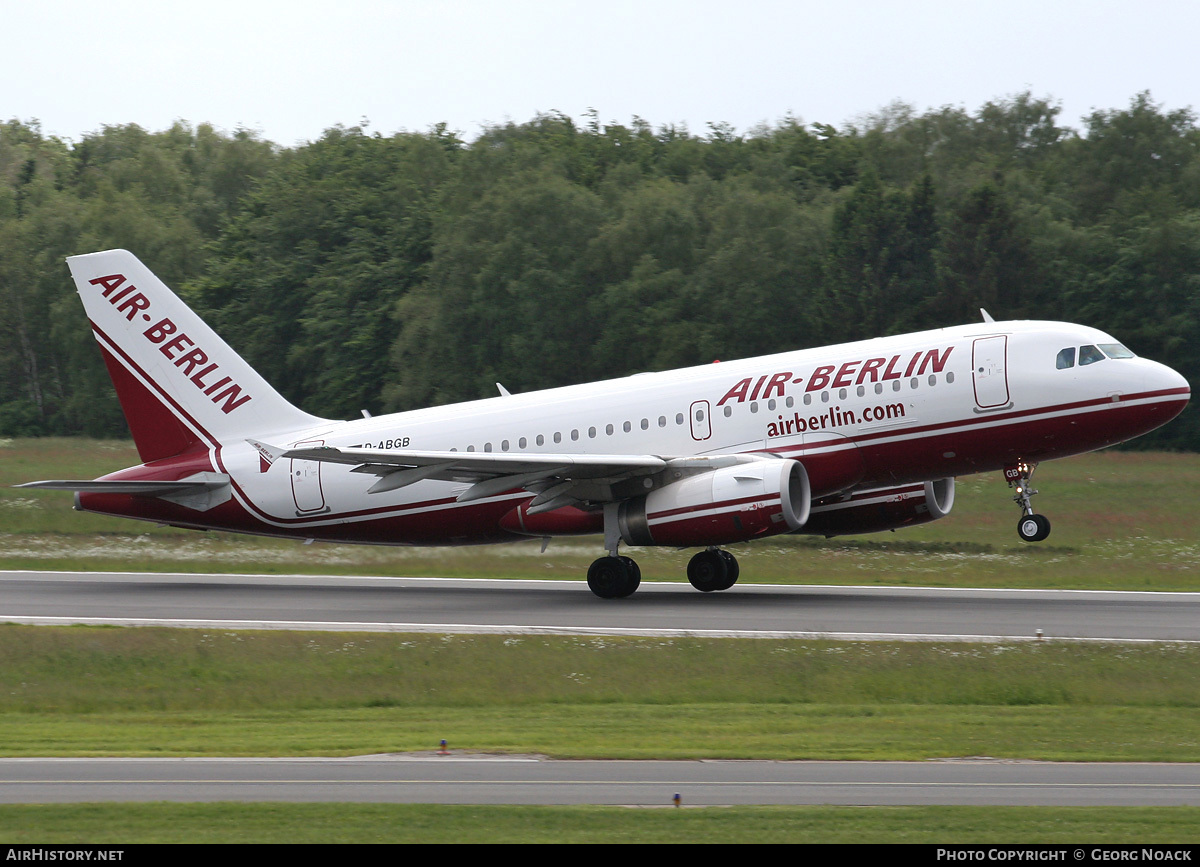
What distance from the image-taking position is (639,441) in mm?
29438

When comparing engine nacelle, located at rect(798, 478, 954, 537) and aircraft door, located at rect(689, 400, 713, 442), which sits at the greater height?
aircraft door, located at rect(689, 400, 713, 442)

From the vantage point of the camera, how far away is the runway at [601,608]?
24500 mm

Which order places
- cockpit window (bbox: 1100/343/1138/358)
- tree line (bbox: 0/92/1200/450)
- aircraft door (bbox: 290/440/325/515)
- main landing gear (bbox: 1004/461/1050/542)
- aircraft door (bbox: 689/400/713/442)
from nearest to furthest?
main landing gear (bbox: 1004/461/1050/542), cockpit window (bbox: 1100/343/1138/358), aircraft door (bbox: 689/400/713/442), aircraft door (bbox: 290/440/325/515), tree line (bbox: 0/92/1200/450)

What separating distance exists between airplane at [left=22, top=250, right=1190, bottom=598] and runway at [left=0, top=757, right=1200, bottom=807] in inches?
498

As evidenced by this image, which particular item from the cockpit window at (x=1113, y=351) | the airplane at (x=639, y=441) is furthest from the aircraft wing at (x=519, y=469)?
the cockpit window at (x=1113, y=351)

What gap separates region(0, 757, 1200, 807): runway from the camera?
41.0 ft

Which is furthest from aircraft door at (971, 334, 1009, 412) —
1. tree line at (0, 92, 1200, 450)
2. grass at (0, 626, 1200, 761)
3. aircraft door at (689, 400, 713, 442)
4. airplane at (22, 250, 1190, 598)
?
tree line at (0, 92, 1200, 450)

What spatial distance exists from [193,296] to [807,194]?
36.3 metres

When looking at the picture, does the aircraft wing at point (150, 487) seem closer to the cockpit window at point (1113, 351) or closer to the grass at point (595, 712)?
the grass at point (595, 712)

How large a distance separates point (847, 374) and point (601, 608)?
6521 mm

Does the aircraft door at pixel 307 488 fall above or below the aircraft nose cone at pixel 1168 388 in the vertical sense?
below

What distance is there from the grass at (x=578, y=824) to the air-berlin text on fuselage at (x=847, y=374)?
16.3 metres

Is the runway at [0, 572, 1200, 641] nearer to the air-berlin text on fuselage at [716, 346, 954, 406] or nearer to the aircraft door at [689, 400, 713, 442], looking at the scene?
the aircraft door at [689, 400, 713, 442]
